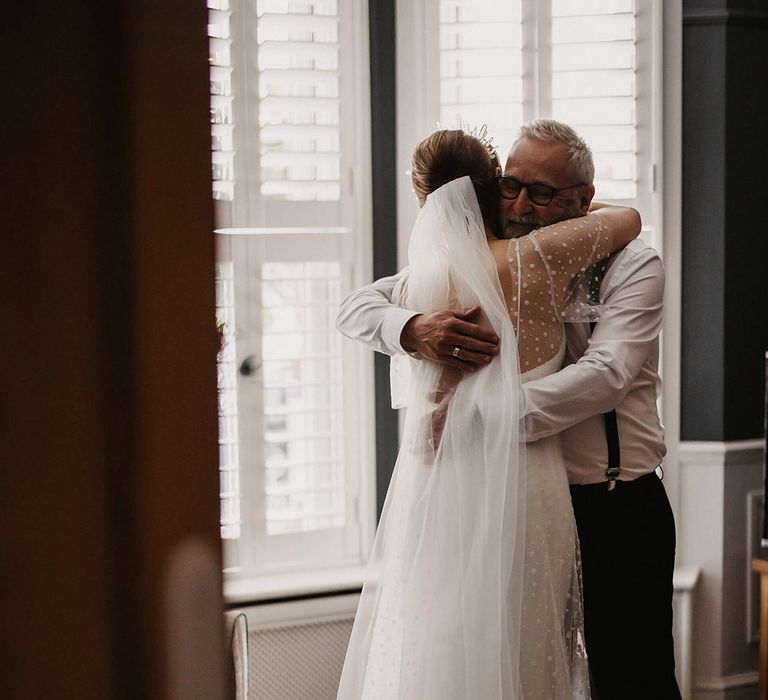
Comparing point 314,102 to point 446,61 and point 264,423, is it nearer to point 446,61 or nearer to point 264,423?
point 446,61

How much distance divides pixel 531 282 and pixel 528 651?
70 centimetres

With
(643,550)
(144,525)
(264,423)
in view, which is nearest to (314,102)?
(264,423)

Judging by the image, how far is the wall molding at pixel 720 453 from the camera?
262 centimetres

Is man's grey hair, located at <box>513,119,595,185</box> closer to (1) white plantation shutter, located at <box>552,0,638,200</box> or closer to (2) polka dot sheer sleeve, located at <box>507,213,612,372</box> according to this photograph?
(2) polka dot sheer sleeve, located at <box>507,213,612,372</box>

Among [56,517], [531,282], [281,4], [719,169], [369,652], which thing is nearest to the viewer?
[56,517]

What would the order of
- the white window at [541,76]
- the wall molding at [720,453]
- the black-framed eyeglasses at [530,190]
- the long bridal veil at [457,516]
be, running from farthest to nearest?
1. the wall molding at [720,453]
2. the white window at [541,76]
3. the black-framed eyeglasses at [530,190]
4. the long bridal veil at [457,516]

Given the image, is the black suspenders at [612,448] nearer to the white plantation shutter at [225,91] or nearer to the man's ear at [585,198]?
the man's ear at [585,198]

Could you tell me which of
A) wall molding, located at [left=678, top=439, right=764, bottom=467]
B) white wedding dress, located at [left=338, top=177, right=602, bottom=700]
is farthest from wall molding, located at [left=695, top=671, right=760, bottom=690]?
white wedding dress, located at [left=338, top=177, right=602, bottom=700]

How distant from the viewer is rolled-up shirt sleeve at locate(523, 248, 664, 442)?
1.68 metres

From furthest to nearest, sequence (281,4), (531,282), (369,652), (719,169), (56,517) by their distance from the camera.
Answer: (719,169) → (281,4) → (369,652) → (531,282) → (56,517)

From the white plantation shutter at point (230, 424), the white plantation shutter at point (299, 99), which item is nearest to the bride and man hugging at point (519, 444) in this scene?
the white plantation shutter at point (230, 424)

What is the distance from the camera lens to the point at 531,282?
1653 millimetres

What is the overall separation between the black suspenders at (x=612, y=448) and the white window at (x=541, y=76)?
93cm

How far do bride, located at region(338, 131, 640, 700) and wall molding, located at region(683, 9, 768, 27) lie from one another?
1.15 m
